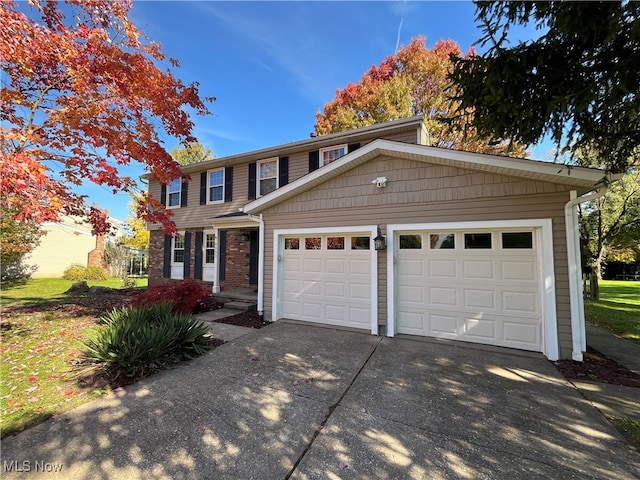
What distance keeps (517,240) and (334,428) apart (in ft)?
15.7

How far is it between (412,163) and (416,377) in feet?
14.0

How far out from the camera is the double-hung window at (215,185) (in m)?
12.1

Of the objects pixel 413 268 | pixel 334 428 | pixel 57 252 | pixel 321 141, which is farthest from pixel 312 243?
pixel 57 252

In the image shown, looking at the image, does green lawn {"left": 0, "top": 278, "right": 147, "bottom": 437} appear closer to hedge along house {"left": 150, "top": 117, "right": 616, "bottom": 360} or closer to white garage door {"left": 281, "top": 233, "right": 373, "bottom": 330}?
hedge along house {"left": 150, "top": 117, "right": 616, "bottom": 360}

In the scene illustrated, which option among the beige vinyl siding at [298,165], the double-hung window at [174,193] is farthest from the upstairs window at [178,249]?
the beige vinyl siding at [298,165]

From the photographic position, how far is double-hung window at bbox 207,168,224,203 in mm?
12133

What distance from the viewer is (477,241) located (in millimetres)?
5656

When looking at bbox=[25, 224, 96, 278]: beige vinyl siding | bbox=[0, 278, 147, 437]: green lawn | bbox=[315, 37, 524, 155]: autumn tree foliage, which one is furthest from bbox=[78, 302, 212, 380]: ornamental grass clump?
bbox=[25, 224, 96, 278]: beige vinyl siding

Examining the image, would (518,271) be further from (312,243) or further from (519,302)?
(312,243)

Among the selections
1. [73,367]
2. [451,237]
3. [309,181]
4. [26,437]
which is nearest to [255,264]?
[309,181]

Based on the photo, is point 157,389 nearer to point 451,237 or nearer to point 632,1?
point 451,237

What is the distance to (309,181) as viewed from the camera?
275 inches

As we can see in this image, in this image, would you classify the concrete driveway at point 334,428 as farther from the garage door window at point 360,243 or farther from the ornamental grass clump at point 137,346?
the garage door window at point 360,243

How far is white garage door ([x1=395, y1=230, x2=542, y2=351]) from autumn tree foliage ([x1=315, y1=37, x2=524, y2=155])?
397 inches
